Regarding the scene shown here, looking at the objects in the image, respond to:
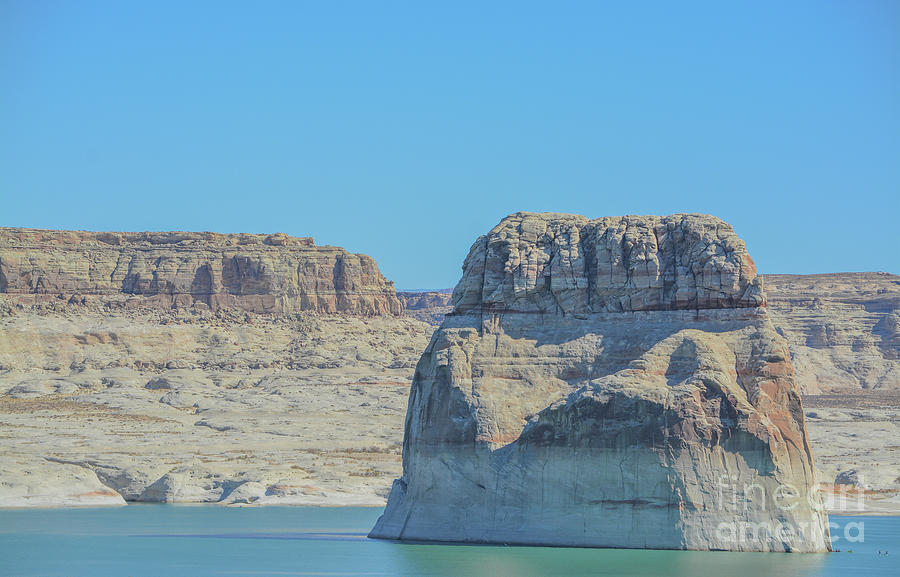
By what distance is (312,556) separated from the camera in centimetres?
5153

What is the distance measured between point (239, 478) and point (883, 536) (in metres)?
37.1

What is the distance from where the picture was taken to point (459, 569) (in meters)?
45.6

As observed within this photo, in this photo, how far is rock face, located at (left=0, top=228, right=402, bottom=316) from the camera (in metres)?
162

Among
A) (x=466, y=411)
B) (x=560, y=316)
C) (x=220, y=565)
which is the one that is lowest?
(x=220, y=565)

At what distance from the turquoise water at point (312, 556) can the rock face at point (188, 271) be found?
9436 centimetres

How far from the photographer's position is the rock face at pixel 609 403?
46.7 metres

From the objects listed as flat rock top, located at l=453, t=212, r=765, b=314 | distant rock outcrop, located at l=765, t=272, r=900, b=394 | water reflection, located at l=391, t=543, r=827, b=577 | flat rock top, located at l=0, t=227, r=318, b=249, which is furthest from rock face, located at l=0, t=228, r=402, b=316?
water reflection, located at l=391, t=543, r=827, b=577

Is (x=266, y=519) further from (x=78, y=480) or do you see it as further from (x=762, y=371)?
(x=762, y=371)

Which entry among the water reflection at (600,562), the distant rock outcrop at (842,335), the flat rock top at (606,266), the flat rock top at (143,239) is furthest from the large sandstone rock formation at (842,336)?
the water reflection at (600,562)

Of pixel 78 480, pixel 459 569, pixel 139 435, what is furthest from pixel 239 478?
pixel 459 569

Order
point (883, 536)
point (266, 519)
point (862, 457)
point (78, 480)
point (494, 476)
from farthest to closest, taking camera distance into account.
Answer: point (862, 457) → point (78, 480) → point (266, 519) → point (883, 536) → point (494, 476)

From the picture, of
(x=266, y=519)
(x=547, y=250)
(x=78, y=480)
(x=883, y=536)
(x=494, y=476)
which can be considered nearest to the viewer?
(x=494, y=476)

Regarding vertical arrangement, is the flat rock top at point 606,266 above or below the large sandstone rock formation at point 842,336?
below

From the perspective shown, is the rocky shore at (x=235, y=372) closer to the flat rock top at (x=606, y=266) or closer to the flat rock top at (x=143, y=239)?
the flat rock top at (x=143, y=239)
